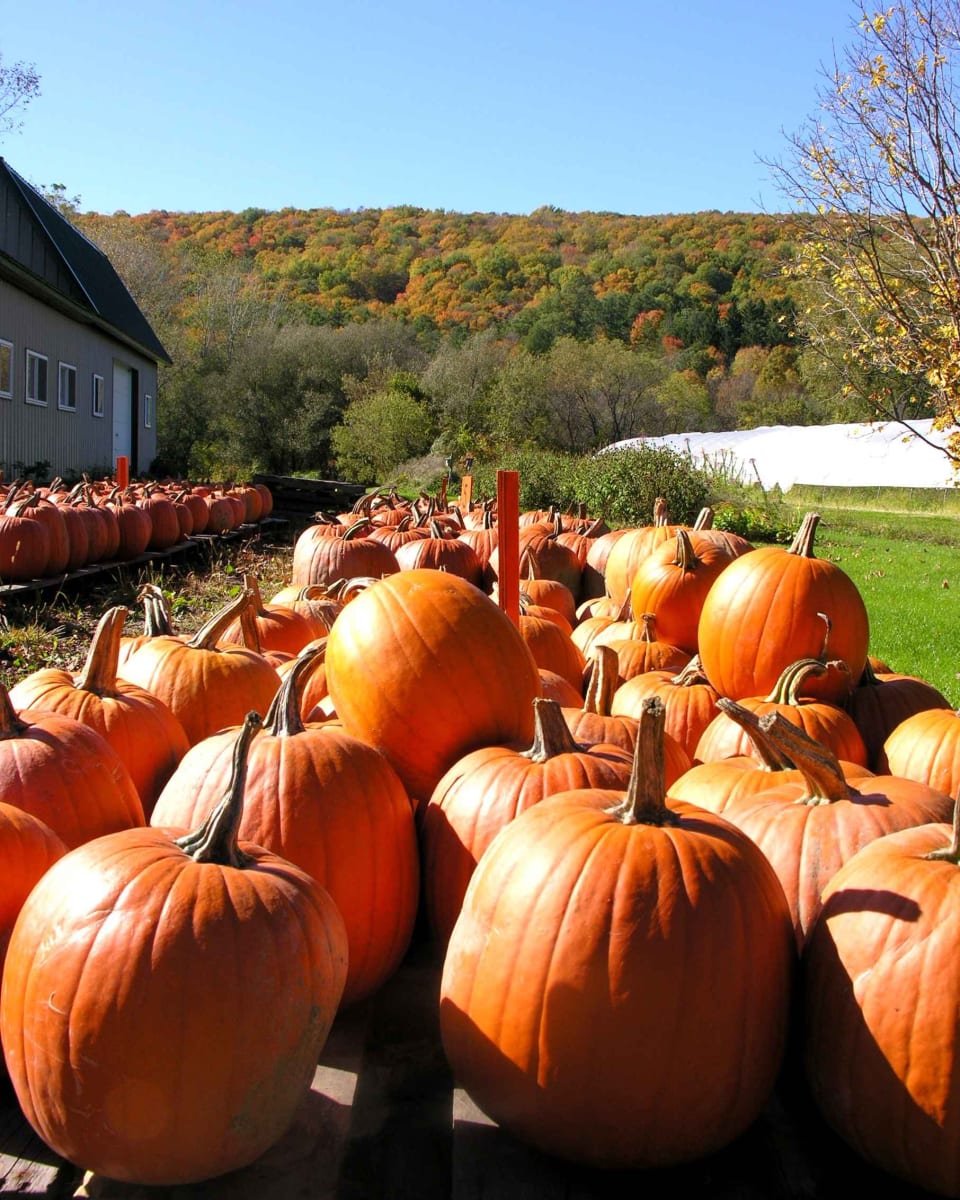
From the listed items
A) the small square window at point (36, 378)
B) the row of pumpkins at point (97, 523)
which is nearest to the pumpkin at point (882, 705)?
the row of pumpkins at point (97, 523)

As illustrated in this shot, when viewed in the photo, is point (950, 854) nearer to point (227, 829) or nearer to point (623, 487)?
point (227, 829)

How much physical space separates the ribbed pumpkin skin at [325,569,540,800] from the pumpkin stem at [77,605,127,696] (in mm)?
545

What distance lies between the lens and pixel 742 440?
31.0 metres

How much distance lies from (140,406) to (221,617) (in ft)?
86.7

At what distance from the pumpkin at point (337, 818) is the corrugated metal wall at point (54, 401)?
17.2m

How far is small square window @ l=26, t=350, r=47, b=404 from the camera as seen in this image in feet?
61.2

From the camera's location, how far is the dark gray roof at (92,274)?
2092 centimetres

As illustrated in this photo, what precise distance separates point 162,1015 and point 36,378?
2007cm

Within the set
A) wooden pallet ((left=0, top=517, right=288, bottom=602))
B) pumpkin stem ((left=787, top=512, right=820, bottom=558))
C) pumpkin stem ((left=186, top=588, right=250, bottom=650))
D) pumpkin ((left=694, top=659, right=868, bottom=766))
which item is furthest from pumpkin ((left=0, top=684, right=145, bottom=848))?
wooden pallet ((left=0, top=517, right=288, bottom=602))

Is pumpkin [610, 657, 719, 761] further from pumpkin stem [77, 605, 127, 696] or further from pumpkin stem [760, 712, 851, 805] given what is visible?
pumpkin stem [77, 605, 127, 696]

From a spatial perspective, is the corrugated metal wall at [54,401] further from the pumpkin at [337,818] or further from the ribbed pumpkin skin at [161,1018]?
the ribbed pumpkin skin at [161,1018]

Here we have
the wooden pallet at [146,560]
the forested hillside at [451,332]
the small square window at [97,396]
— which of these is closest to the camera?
the wooden pallet at [146,560]

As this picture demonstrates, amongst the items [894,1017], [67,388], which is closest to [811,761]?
[894,1017]

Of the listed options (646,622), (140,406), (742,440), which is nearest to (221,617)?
(646,622)
